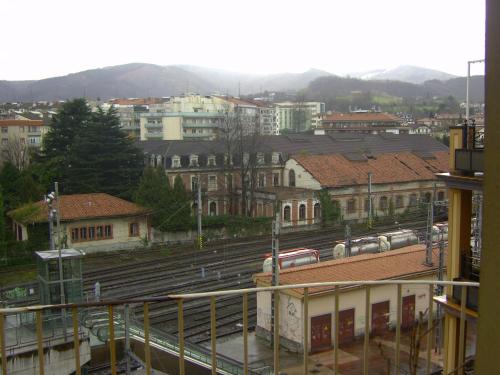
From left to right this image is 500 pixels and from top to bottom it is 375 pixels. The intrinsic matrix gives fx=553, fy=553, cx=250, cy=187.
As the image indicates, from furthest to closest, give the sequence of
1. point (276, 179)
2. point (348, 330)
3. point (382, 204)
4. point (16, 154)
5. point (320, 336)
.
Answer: point (16, 154)
point (276, 179)
point (382, 204)
point (348, 330)
point (320, 336)

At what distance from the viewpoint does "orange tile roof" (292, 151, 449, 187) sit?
83.6ft

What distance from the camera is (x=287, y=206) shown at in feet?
77.2

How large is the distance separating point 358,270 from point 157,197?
36.5 ft

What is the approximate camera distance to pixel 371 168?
27.2 m

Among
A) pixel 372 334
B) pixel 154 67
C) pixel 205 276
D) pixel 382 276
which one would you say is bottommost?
pixel 205 276

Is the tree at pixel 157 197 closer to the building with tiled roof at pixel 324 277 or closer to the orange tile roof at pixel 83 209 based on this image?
the orange tile roof at pixel 83 209

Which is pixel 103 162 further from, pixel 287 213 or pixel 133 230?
pixel 287 213

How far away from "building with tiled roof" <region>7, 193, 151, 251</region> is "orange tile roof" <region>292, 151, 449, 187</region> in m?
8.95

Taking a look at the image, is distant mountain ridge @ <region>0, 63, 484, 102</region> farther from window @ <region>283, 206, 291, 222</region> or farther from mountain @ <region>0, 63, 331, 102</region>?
window @ <region>283, 206, 291, 222</region>

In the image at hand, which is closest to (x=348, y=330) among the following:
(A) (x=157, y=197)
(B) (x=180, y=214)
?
(B) (x=180, y=214)

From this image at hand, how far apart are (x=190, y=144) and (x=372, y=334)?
23.7 m

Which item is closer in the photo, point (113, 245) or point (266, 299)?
point (266, 299)

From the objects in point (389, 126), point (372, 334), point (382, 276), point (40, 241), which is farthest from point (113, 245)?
point (389, 126)

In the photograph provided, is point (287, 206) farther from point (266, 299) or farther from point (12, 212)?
point (266, 299)
